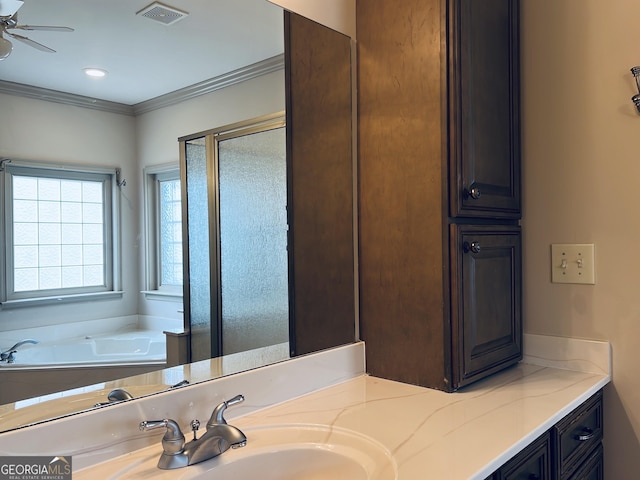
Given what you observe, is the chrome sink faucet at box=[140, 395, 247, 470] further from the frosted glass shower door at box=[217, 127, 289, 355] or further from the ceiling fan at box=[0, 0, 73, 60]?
the ceiling fan at box=[0, 0, 73, 60]

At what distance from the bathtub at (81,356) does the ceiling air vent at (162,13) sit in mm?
659

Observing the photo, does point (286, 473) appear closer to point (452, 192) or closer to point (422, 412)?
point (422, 412)

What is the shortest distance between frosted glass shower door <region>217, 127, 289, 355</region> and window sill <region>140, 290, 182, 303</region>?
13 centimetres

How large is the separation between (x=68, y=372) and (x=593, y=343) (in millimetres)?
1415

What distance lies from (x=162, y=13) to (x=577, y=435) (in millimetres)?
1469

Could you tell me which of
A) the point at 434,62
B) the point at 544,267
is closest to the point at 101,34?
the point at 434,62

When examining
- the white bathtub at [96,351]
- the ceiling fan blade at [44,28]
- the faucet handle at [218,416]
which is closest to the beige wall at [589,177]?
the faucet handle at [218,416]

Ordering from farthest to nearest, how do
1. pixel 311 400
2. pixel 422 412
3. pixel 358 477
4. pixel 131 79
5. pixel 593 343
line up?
pixel 593 343 < pixel 311 400 < pixel 422 412 < pixel 131 79 < pixel 358 477

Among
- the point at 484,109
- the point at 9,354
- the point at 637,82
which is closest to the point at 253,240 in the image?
the point at 9,354

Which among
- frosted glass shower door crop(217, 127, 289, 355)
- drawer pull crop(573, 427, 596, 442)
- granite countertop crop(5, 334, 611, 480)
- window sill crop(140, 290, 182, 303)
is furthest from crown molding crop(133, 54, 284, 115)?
drawer pull crop(573, 427, 596, 442)

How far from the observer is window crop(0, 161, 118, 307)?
0.95 m

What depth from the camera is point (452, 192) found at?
1367mm

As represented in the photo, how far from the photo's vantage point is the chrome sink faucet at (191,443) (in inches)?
38.0

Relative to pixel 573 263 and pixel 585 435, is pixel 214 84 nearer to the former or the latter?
pixel 573 263
